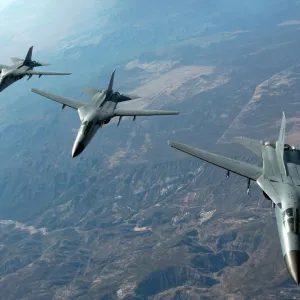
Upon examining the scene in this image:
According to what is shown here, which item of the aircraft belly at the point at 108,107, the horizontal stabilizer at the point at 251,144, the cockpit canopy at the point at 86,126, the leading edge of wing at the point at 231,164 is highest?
the cockpit canopy at the point at 86,126

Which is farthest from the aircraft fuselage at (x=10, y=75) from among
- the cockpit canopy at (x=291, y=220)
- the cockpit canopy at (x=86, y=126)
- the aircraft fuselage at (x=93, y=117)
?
the cockpit canopy at (x=291, y=220)

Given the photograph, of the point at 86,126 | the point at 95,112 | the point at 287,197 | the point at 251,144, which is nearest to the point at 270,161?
the point at 251,144

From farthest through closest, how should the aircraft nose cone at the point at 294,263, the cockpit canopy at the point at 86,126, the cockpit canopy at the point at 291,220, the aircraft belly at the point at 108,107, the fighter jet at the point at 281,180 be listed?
the aircraft belly at the point at 108,107, the cockpit canopy at the point at 86,126, the cockpit canopy at the point at 291,220, the fighter jet at the point at 281,180, the aircraft nose cone at the point at 294,263

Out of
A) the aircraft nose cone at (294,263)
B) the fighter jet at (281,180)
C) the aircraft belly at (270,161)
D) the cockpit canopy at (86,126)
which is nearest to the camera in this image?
the aircraft nose cone at (294,263)

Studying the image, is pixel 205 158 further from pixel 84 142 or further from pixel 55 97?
pixel 55 97

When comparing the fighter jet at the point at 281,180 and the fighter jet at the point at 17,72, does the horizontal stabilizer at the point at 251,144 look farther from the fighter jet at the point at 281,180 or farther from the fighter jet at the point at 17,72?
the fighter jet at the point at 17,72

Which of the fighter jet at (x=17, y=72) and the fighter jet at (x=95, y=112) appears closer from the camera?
the fighter jet at (x=95, y=112)

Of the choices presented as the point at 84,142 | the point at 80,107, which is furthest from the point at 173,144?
the point at 80,107

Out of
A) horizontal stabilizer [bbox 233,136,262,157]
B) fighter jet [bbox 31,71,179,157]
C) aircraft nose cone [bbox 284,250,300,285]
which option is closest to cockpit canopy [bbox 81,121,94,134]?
fighter jet [bbox 31,71,179,157]
